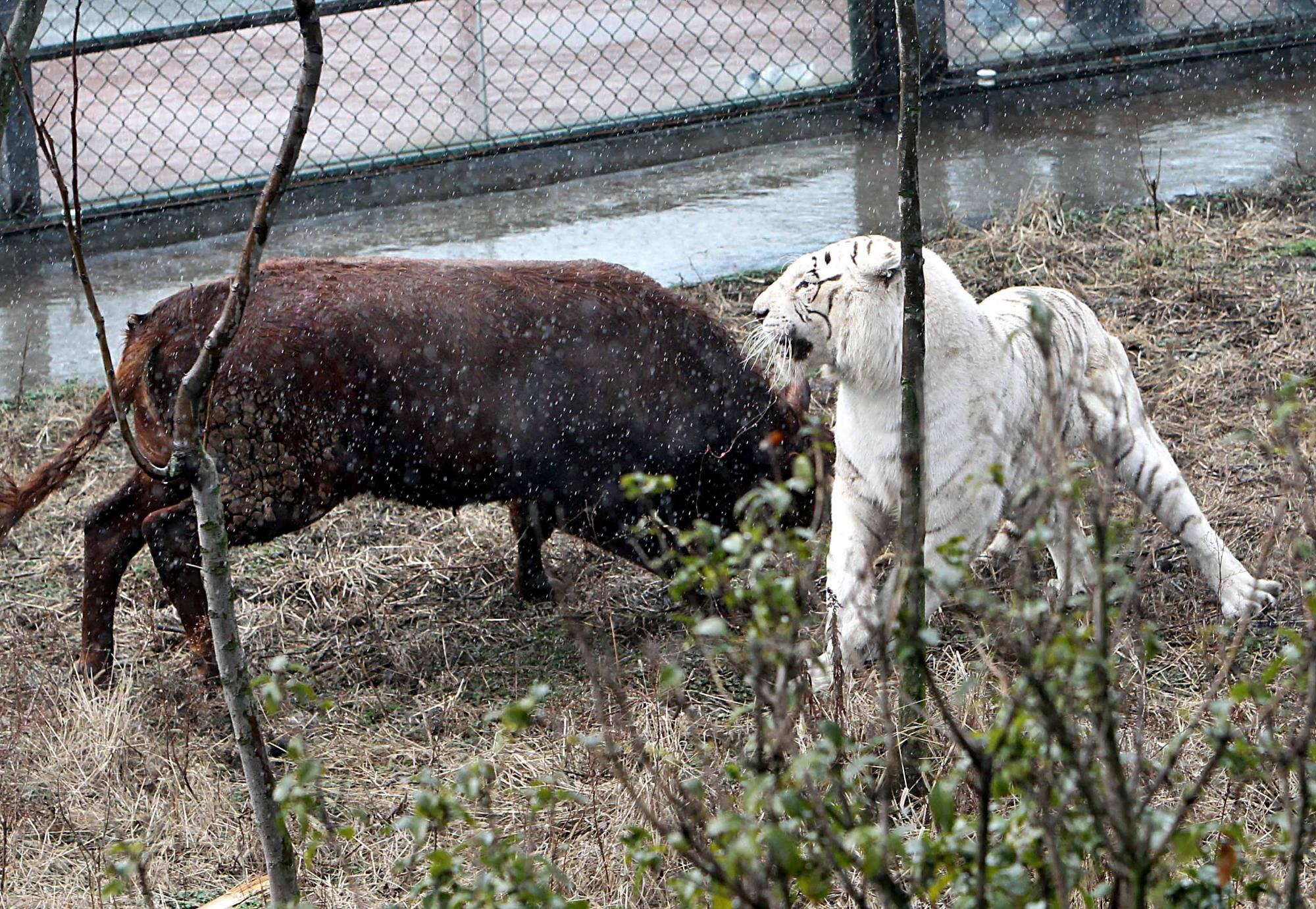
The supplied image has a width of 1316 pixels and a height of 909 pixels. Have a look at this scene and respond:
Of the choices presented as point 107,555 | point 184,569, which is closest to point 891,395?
point 184,569

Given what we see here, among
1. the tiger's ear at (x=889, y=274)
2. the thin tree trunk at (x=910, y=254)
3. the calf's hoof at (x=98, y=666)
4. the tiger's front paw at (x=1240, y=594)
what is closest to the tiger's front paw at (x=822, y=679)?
the thin tree trunk at (x=910, y=254)

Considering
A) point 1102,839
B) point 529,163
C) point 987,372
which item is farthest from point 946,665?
point 529,163

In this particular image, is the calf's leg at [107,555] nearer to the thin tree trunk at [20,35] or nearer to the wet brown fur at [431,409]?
the wet brown fur at [431,409]

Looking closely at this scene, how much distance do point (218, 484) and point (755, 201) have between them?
5.83 metres

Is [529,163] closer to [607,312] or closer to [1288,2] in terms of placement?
[607,312]

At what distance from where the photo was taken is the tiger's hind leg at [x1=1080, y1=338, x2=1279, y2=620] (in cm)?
426

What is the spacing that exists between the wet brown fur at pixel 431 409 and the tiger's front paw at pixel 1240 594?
1484 mm

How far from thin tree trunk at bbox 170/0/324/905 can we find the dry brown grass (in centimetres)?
16

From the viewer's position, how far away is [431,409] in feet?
14.6

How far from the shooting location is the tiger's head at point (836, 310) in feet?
12.4

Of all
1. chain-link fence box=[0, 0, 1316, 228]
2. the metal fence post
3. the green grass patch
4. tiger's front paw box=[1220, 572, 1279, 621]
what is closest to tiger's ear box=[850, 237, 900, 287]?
tiger's front paw box=[1220, 572, 1279, 621]

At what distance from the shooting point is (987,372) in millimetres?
3871

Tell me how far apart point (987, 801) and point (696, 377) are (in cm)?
323

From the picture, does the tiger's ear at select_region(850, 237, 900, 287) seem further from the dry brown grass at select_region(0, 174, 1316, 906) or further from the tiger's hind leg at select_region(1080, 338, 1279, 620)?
the dry brown grass at select_region(0, 174, 1316, 906)
